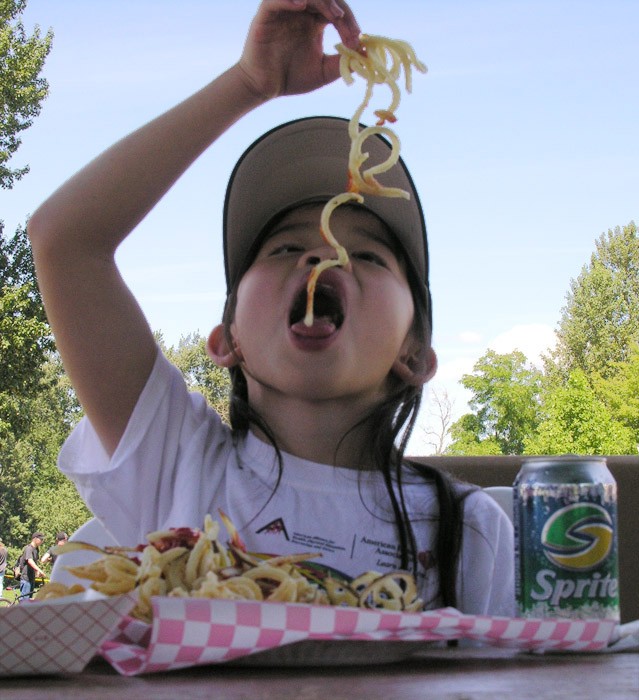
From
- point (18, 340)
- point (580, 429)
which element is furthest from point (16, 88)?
point (580, 429)

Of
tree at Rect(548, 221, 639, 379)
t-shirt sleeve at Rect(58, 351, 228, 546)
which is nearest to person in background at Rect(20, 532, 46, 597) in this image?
t-shirt sleeve at Rect(58, 351, 228, 546)

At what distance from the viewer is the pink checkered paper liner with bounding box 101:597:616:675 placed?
0.61m

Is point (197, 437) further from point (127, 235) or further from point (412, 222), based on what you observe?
point (412, 222)

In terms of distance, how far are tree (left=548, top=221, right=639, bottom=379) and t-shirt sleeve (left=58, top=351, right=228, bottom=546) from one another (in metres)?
29.5

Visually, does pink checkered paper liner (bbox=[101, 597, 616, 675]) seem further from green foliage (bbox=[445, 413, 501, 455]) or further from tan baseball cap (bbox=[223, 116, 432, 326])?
green foliage (bbox=[445, 413, 501, 455])

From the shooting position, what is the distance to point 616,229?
3366cm

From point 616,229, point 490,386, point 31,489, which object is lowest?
point 31,489

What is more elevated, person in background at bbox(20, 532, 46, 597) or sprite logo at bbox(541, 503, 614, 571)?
sprite logo at bbox(541, 503, 614, 571)

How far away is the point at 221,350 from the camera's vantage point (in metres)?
1.69

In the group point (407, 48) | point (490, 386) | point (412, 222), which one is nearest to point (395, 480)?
point (412, 222)

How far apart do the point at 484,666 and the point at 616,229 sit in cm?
3464

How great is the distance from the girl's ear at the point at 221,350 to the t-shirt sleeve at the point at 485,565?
44 cm

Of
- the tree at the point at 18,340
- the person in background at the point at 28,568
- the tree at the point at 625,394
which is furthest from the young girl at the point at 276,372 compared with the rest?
the tree at the point at 625,394

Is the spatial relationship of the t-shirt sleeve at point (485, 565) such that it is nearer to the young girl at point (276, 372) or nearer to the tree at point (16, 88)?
the young girl at point (276, 372)
